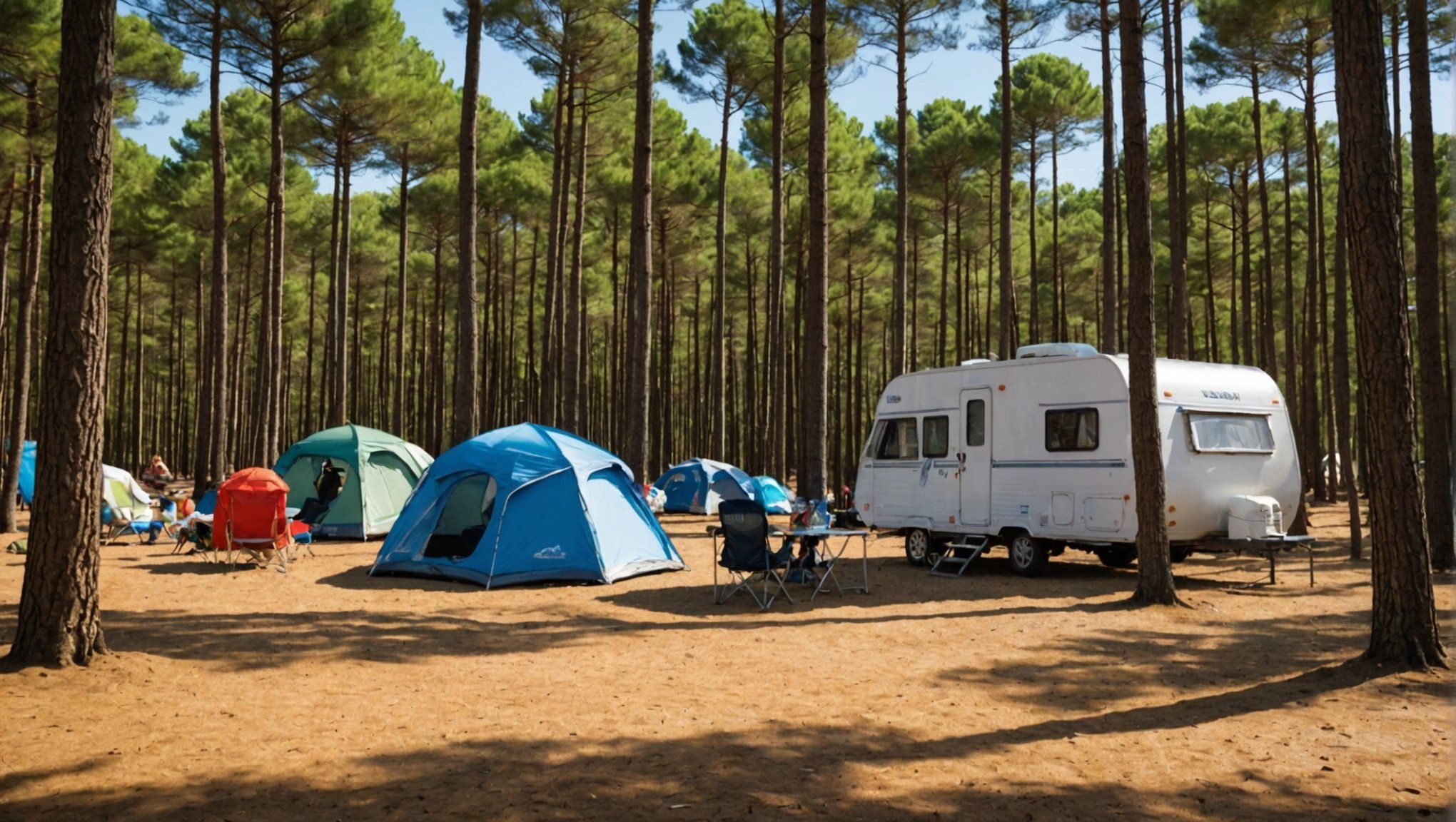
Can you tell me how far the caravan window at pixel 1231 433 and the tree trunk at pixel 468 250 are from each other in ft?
26.2

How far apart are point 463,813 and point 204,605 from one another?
19.1 ft

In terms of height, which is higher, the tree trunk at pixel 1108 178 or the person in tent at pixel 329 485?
the tree trunk at pixel 1108 178

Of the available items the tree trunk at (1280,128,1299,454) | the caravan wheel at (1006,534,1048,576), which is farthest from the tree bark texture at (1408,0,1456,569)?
the tree trunk at (1280,128,1299,454)

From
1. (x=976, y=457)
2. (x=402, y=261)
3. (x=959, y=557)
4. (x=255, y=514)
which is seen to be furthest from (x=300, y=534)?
(x=402, y=261)

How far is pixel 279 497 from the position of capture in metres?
11.2

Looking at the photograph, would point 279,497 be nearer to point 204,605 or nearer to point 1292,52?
point 204,605

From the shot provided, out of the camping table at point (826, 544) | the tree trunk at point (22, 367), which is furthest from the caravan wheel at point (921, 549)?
the tree trunk at point (22, 367)

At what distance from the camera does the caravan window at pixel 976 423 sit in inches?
446

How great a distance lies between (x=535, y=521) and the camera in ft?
33.3

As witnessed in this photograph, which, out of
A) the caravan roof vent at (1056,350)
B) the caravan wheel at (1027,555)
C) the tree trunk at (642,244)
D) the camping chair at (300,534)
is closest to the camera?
the caravan roof vent at (1056,350)

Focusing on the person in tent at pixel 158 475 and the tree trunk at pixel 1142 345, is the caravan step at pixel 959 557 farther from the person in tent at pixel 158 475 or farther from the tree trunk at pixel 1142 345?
the person in tent at pixel 158 475

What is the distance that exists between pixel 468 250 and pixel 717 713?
8611 millimetres

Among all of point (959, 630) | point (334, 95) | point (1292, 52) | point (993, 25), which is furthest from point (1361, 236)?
point (334, 95)

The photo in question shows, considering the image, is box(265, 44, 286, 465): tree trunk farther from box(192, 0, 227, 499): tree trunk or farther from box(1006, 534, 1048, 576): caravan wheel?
box(1006, 534, 1048, 576): caravan wheel
